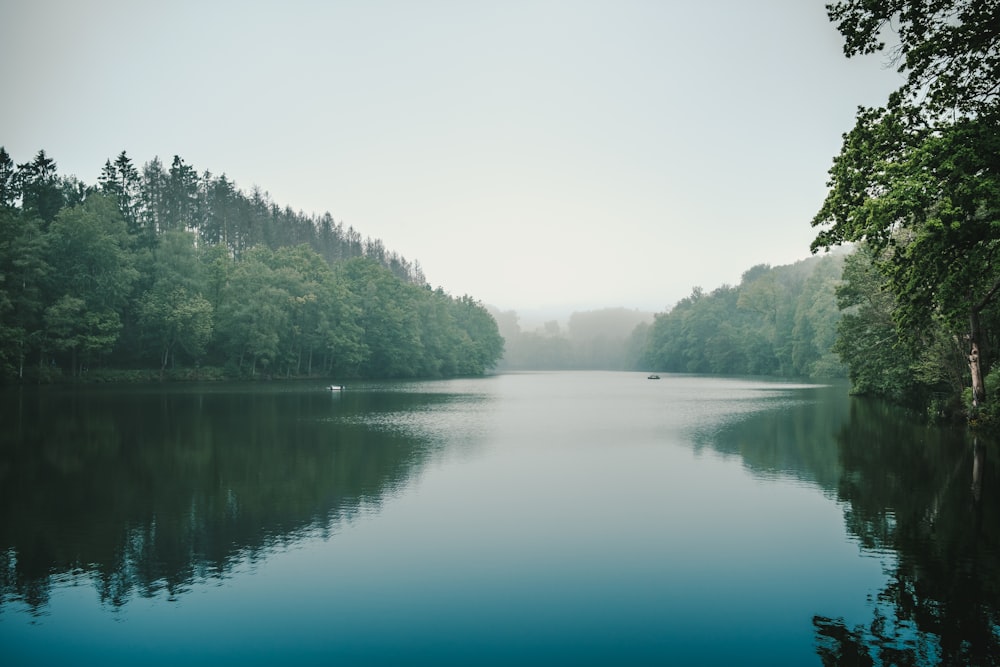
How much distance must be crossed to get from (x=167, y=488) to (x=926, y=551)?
58.5ft

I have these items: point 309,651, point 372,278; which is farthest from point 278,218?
point 309,651

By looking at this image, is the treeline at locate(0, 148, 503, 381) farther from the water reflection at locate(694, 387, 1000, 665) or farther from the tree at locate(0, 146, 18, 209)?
the water reflection at locate(694, 387, 1000, 665)

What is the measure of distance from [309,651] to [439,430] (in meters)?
23.7

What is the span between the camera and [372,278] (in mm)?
110250

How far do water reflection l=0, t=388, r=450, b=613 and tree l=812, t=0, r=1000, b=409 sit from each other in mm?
13908

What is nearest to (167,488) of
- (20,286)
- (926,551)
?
(926,551)

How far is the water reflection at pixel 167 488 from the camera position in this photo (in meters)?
11.3

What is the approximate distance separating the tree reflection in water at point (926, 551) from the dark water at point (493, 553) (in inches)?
2.1

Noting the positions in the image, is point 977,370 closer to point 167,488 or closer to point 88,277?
point 167,488

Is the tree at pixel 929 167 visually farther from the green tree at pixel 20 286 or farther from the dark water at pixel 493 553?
the green tree at pixel 20 286

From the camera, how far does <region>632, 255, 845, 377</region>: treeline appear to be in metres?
104

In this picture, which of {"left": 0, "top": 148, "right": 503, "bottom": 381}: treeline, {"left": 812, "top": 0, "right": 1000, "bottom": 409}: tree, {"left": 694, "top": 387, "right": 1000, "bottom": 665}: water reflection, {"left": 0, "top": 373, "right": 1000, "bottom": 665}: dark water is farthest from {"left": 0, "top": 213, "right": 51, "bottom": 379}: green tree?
{"left": 812, "top": 0, "right": 1000, "bottom": 409}: tree

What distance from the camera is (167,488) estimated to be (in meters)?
17.3

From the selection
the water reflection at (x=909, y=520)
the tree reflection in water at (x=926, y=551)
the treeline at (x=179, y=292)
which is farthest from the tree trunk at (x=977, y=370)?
the treeline at (x=179, y=292)
